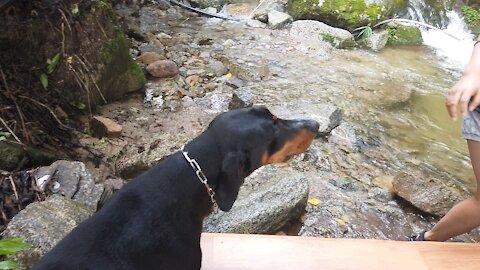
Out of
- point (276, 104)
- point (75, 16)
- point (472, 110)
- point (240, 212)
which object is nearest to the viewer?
point (472, 110)

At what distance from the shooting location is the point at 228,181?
6.72 ft

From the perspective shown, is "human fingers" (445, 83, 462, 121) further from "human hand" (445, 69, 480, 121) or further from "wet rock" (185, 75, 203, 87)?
"wet rock" (185, 75, 203, 87)

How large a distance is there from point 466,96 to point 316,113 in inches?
105

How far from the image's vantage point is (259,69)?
6.09 meters

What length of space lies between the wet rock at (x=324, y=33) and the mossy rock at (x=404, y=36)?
0.82 m

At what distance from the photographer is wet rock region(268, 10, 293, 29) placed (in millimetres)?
7837

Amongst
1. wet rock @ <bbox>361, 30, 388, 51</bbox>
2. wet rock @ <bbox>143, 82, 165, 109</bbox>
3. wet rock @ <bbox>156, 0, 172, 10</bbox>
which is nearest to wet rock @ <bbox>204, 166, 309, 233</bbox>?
wet rock @ <bbox>143, 82, 165, 109</bbox>

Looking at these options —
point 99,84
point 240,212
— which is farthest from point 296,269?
point 99,84

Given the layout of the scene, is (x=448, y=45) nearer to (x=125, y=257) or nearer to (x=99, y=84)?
(x=99, y=84)

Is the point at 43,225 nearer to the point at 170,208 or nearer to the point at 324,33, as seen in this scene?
the point at 170,208

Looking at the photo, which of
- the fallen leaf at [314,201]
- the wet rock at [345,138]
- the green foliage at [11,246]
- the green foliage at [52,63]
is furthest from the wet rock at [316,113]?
the green foliage at [11,246]

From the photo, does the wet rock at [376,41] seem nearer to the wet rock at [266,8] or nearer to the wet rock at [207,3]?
the wet rock at [266,8]

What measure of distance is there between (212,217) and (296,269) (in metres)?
0.79

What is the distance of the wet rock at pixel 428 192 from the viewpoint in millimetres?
3736
